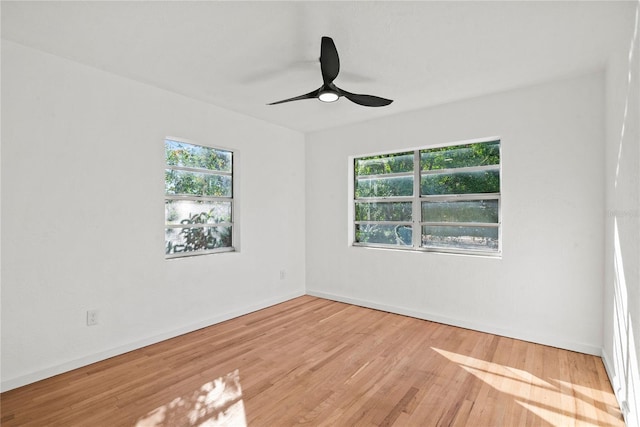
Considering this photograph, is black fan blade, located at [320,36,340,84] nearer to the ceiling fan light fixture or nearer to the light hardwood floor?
the ceiling fan light fixture

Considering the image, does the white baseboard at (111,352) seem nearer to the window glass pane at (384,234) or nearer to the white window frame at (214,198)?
the white window frame at (214,198)

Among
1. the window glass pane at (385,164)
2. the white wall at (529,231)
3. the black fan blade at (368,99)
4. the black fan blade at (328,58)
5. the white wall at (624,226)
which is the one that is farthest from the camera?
the window glass pane at (385,164)

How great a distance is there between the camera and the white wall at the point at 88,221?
245 centimetres

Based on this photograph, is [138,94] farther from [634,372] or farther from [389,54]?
[634,372]

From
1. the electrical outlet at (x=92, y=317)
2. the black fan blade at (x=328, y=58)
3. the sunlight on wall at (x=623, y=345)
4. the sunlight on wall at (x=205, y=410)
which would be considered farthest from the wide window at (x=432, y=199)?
the electrical outlet at (x=92, y=317)

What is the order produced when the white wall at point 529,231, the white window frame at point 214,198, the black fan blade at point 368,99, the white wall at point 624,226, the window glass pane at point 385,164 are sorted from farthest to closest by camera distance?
the window glass pane at point 385,164 < the white window frame at point 214,198 < the white wall at point 529,231 < the black fan blade at point 368,99 < the white wall at point 624,226

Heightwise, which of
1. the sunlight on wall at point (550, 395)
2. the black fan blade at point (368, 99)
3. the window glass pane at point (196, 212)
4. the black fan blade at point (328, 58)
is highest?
the black fan blade at point (328, 58)

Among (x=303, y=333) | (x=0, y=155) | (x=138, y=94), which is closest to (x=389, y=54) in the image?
(x=138, y=94)

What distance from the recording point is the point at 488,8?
80.5 inches

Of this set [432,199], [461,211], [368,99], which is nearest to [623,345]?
[461,211]

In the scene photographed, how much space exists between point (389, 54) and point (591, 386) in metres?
2.98

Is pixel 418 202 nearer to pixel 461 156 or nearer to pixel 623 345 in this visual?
pixel 461 156

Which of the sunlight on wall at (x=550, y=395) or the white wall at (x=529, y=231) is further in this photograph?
the white wall at (x=529, y=231)

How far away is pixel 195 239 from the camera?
12.4 feet
